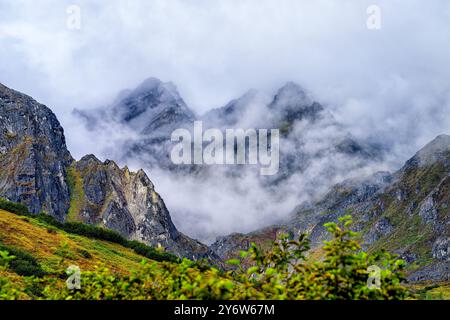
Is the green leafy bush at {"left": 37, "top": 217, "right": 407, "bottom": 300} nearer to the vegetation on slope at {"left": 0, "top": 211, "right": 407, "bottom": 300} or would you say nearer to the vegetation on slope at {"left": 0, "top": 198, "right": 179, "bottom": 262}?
the vegetation on slope at {"left": 0, "top": 211, "right": 407, "bottom": 300}

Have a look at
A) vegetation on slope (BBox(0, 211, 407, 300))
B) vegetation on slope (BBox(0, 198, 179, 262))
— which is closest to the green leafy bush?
vegetation on slope (BBox(0, 211, 407, 300))

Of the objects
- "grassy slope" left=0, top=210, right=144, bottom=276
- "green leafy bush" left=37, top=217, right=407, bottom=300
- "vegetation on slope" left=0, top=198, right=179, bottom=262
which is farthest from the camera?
"vegetation on slope" left=0, top=198, right=179, bottom=262

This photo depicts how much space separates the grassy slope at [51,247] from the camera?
2657 inches

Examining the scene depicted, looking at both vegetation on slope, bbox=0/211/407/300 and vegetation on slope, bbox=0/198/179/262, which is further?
vegetation on slope, bbox=0/198/179/262

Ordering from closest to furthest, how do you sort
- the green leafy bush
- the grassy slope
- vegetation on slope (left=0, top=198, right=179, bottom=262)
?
the green leafy bush → the grassy slope → vegetation on slope (left=0, top=198, right=179, bottom=262)

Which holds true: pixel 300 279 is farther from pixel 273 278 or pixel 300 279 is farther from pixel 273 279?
pixel 273 279

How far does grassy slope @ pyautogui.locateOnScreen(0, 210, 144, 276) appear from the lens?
67.5m

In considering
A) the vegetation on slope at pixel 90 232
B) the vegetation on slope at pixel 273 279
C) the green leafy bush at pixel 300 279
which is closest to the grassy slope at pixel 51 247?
the vegetation on slope at pixel 90 232

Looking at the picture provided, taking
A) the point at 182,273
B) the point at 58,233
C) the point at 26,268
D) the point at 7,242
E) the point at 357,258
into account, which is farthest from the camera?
the point at 58,233
